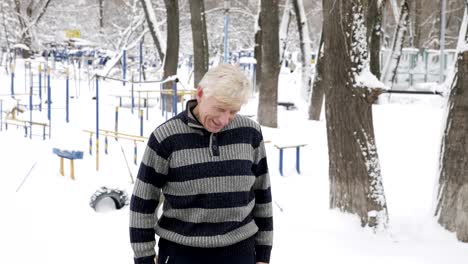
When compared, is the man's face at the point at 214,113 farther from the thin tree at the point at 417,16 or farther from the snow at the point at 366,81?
the thin tree at the point at 417,16

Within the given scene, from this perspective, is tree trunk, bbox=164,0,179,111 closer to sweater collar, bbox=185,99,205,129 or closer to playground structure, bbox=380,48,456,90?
playground structure, bbox=380,48,456,90

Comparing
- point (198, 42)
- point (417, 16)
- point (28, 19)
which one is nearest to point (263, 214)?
point (198, 42)

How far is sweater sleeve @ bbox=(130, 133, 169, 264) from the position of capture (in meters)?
2.45

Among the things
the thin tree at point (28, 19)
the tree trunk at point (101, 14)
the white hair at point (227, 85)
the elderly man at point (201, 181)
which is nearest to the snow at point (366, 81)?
the elderly man at point (201, 181)

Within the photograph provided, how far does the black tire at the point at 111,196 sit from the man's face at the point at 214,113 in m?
4.50

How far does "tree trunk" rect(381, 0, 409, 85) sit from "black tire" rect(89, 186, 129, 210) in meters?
14.9

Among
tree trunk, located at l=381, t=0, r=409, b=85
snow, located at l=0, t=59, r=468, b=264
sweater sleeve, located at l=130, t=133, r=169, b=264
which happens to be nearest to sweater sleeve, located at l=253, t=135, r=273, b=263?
sweater sleeve, located at l=130, t=133, r=169, b=264

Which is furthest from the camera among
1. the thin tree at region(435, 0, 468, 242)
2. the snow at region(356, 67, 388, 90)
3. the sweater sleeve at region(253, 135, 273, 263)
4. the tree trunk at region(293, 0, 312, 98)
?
the tree trunk at region(293, 0, 312, 98)

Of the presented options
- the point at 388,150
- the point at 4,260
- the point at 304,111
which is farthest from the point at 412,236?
the point at 304,111

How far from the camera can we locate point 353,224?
19.8 ft

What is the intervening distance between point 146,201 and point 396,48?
19198mm

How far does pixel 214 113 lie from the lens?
2.39 meters

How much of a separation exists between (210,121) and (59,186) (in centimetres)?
591

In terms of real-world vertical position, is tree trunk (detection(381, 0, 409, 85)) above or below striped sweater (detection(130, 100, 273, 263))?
above
